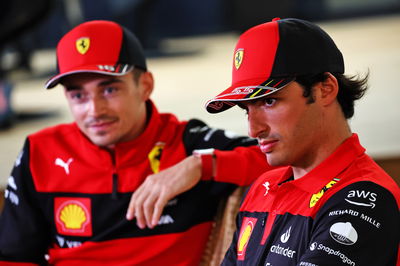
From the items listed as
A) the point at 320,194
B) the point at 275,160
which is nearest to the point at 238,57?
the point at 275,160

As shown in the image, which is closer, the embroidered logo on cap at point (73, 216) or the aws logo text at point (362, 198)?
the aws logo text at point (362, 198)

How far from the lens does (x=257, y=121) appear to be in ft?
4.73

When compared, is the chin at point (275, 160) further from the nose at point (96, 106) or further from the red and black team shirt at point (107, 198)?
the nose at point (96, 106)

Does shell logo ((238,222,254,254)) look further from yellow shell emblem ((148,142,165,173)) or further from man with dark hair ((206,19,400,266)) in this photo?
yellow shell emblem ((148,142,165,173))

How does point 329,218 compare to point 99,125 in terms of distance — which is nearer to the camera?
point 329,218

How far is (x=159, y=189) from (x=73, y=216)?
0.33 m

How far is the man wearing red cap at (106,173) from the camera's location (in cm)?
202

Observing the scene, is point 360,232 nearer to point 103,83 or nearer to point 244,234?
point 244,234

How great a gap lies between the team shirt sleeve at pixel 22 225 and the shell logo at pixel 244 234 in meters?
0.75

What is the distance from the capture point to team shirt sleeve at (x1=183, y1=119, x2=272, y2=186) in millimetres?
1958

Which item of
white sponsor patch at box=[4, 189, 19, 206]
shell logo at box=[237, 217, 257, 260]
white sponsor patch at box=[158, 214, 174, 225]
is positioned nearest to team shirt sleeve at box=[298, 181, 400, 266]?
shell logo at box=[237, 217, 257, 260]

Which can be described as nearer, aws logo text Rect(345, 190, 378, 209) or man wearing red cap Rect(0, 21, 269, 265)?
aws logo text Rect(345, 190, 378, 209)

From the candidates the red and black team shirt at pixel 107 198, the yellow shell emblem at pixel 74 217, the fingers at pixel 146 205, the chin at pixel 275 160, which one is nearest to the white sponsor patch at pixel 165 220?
the red and black team shirt at pixel 107 198

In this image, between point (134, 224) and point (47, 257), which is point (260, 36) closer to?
point (134, 224)
